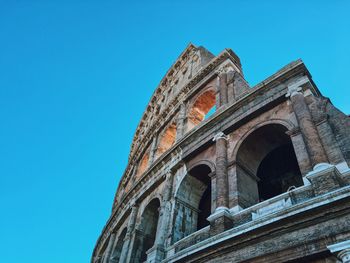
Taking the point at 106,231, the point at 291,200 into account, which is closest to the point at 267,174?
the point at 291,200

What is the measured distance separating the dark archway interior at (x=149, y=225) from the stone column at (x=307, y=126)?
21.7 feet

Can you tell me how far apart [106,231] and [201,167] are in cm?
847

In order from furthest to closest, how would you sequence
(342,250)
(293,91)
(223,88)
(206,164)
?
1. (223,88)
2. (206,164)
3. (293,91)
4. (342,250)

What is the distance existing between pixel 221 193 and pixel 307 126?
278cm

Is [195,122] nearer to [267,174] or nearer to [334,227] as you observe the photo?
[267,174]

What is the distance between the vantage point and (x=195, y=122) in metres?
14.4

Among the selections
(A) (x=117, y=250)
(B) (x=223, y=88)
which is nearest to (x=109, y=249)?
(A) (x=117, y=250)

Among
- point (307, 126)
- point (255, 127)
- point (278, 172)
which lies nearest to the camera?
point (307, 126)

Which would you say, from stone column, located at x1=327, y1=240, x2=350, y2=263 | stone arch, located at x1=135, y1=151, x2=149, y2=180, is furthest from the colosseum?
stone arch, located at x1=135, y1=151, x2=149, y2=180

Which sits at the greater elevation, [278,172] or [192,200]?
[278,172]

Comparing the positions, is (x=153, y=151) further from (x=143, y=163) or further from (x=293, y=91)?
(x=293, y=91)

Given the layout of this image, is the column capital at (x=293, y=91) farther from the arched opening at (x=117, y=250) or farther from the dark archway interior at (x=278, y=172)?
the arched opening at (x=117, y=250)

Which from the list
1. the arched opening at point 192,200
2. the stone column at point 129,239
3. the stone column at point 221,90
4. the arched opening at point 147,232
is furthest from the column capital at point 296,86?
the stone column at point 129,239

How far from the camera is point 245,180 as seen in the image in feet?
28.8
